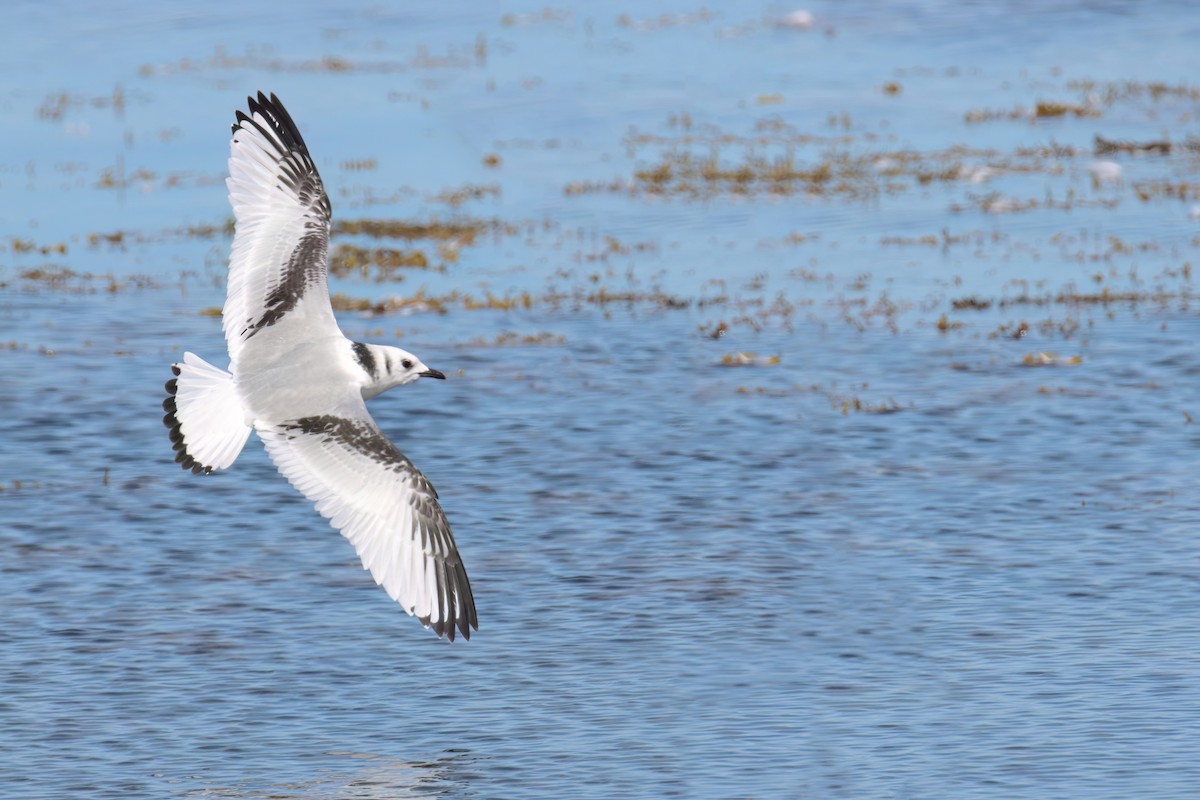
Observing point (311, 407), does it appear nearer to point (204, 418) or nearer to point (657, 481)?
point (204, 418)

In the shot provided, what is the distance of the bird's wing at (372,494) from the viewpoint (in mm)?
10891

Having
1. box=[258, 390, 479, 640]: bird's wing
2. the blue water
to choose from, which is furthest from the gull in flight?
the blue water

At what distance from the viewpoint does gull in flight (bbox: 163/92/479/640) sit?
10.9 m

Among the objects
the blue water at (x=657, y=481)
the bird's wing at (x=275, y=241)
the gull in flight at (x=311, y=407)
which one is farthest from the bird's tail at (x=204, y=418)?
the blue water at (x=657, y=481)

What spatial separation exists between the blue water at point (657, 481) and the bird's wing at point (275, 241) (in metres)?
2.01

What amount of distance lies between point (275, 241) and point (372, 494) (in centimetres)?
159

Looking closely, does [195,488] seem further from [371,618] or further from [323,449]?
[323,449]

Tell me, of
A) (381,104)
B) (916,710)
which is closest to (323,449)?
(916,710)

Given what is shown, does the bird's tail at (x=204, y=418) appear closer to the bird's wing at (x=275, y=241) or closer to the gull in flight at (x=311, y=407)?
the gull in flight at (x=311, y=407)

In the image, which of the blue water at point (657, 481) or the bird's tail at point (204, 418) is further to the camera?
the bird's tail at point (204, 418)

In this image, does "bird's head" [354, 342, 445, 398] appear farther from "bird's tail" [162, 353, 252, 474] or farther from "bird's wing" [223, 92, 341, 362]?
"bird's tail" [162, 353, 252, 474]

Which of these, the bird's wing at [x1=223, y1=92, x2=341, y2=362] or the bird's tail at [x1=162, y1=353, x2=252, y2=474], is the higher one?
the bird's wing at [x1=223, y1=92, x2=341, y2=362]

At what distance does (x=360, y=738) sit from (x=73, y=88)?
31033 millimetres

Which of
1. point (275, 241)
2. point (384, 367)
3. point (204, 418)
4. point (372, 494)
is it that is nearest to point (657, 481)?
point (384, 367)
